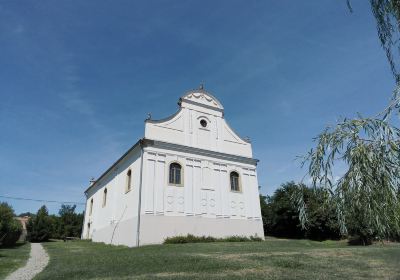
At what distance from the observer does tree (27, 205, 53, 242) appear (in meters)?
34.6

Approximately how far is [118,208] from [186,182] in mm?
5797

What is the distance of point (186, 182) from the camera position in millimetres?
21062

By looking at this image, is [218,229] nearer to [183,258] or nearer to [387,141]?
[183,258]

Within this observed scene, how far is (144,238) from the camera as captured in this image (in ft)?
59.8

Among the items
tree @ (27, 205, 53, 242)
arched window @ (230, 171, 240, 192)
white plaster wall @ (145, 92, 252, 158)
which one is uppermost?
white plaster wall @ (145, 92, 252, 158)

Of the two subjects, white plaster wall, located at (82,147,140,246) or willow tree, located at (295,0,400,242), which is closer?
willow tree, located at (295,0,400,242)

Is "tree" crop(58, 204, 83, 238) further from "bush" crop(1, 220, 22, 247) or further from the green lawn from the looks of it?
the green lawn

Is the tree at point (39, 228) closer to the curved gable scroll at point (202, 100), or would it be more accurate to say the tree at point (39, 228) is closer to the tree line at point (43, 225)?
the tree line at point (43, 225)

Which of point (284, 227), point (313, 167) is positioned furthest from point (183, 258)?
point (284, 227)

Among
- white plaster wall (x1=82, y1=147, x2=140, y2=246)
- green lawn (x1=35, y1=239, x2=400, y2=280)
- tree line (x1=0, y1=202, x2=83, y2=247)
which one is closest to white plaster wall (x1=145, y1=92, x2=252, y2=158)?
white plaster wall (x1=82, y1=147, x2=140, y2=246)

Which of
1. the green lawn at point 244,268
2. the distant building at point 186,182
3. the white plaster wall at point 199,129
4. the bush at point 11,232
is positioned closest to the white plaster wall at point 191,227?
the distant building at point 186,182

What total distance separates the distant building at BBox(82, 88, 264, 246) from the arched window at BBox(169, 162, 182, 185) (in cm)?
7

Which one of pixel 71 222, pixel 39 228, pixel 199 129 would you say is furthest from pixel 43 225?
pixel 199 129

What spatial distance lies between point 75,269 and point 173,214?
10.1 meters
